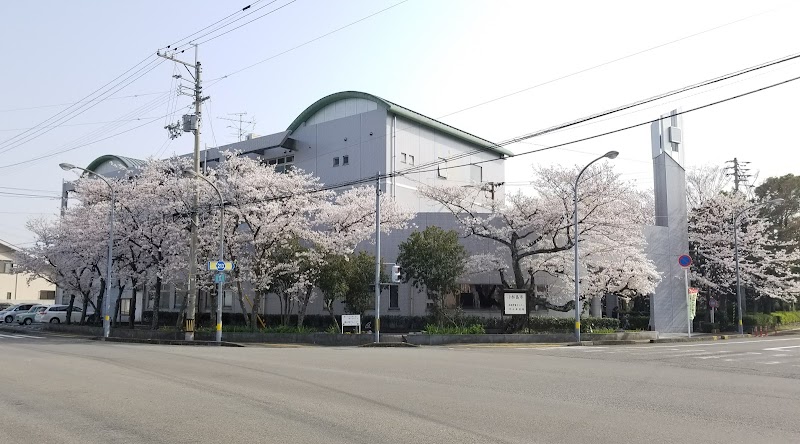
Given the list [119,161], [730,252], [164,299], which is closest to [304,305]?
[164,299]

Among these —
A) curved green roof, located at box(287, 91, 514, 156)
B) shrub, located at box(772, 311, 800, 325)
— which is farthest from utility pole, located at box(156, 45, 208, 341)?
shrub, located at box(772, 311, 800, 325)

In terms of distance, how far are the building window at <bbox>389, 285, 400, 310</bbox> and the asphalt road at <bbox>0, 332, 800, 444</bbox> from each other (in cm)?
1880

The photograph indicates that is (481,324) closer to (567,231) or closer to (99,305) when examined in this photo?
(567,231)

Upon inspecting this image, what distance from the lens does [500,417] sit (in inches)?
339

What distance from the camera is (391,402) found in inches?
382

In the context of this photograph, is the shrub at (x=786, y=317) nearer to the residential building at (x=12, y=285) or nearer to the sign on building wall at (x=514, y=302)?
the sign on building wall at (x=514, y=302)

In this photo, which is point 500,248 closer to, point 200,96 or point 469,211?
point 469,211

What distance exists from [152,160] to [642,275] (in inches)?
1174

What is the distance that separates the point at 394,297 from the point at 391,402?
26.3 meters

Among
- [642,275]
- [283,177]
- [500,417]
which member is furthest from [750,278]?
[500,417]

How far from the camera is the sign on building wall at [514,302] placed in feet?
94.5

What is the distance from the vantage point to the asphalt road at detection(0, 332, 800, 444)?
7539 mm

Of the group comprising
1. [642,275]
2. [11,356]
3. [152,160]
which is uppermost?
[152,160]

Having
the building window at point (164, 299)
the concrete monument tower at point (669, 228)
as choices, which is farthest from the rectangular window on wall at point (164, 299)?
the concrete monument tower at point (669, 228)
